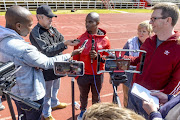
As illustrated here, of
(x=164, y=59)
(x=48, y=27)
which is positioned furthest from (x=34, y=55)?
(x=164, y=59)

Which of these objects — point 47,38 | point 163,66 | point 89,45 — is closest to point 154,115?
point 163,66

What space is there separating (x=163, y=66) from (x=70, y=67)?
1.18 m

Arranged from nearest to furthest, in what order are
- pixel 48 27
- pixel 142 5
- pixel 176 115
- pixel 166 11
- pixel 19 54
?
pixel 176 115 < pixel 19 54 < pixel 166 11 < pixel 48 27 < pixel 142 5

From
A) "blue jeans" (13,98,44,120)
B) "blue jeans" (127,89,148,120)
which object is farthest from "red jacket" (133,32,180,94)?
"blue jeans" (13,98,44,120)

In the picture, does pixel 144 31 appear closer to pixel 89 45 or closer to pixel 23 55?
pixel 89 45

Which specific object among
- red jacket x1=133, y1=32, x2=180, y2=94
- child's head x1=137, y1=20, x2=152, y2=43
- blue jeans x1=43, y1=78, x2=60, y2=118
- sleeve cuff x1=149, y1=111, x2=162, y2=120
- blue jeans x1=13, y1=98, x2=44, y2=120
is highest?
child's head x1=137, y1=20, x2=152, y2=43

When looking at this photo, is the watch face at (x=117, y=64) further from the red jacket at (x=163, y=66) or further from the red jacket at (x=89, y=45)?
the red jacket at (x=89, y=45)

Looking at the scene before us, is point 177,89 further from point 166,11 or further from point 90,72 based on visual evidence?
point 90,72

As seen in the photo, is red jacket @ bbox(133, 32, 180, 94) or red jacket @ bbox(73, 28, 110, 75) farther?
red jacket @ bbox(73, 28, 110, 75)

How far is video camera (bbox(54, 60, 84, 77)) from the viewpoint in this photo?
167cm

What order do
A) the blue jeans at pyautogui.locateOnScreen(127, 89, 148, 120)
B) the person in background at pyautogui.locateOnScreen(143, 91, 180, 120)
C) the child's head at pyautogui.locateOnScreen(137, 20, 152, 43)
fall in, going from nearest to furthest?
1. the person in background at pyautogui.locateOnScreen(143, 91, 180, 120)
2. the blue jeans at pyautogui.locateOnScreen(127, 89, 148, 120)
3. the child's head at pyautogui.locateOnScreen(137, 20, 152, 43)

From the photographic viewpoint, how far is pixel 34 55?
1688 mm

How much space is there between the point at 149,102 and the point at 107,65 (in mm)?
560

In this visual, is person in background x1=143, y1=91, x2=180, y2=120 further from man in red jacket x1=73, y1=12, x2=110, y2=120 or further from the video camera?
man in red jacket x1=73, y1=12, x2=110, y2=120
